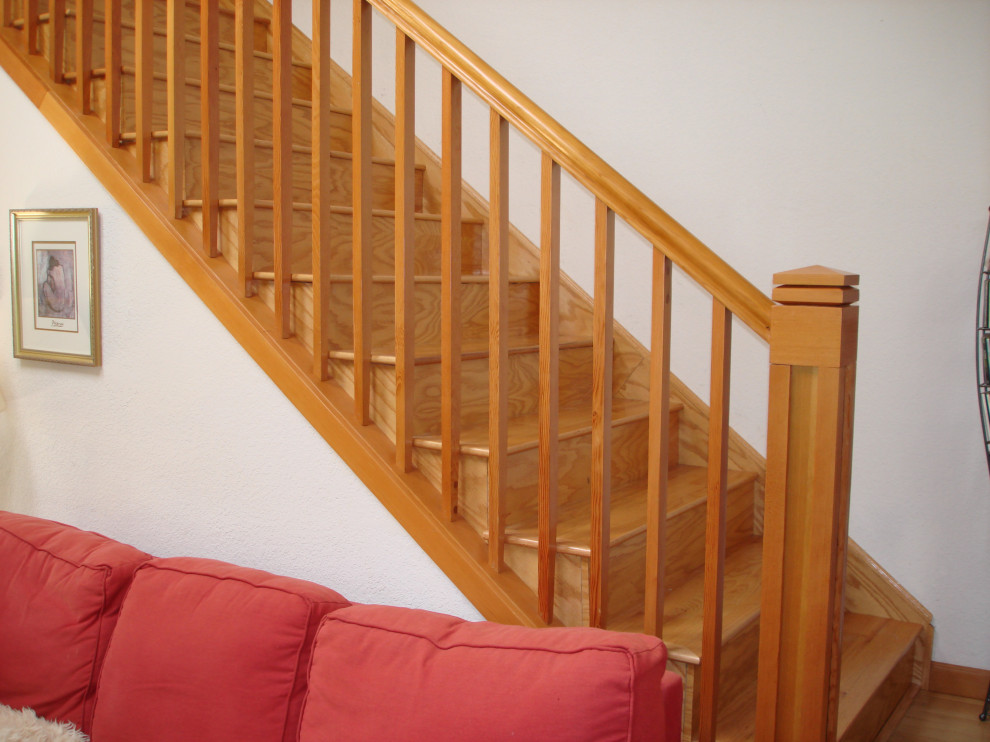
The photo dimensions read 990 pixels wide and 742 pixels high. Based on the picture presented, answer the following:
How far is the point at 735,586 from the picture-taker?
2.05m

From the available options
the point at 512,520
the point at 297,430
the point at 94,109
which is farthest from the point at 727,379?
the point at 94,109

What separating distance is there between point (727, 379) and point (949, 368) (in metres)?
1.11

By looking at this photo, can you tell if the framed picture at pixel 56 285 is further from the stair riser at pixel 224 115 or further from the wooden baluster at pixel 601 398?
the wooden baluster at pixel 601 398

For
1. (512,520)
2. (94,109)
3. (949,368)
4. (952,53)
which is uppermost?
(952,53)

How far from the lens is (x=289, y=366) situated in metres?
1.89

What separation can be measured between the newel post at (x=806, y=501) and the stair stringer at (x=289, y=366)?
0.46 metres

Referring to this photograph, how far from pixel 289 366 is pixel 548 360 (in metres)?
0.63

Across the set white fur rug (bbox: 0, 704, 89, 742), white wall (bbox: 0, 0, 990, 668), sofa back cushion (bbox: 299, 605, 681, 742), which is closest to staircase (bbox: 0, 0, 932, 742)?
white wall (bbox: 0, 0, 990, 668)

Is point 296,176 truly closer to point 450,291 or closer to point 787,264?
point 450,291

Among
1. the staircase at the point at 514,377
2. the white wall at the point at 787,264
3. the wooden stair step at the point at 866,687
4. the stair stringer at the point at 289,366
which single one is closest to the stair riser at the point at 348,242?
the staircase at the point at 514,377

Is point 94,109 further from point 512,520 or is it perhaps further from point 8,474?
point 512,520

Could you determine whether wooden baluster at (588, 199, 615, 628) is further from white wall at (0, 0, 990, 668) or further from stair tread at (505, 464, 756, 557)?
white wall at (0, 0, 990, 668)

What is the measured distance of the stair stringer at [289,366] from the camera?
1.71m

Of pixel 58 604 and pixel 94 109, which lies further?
pixel 94 109
